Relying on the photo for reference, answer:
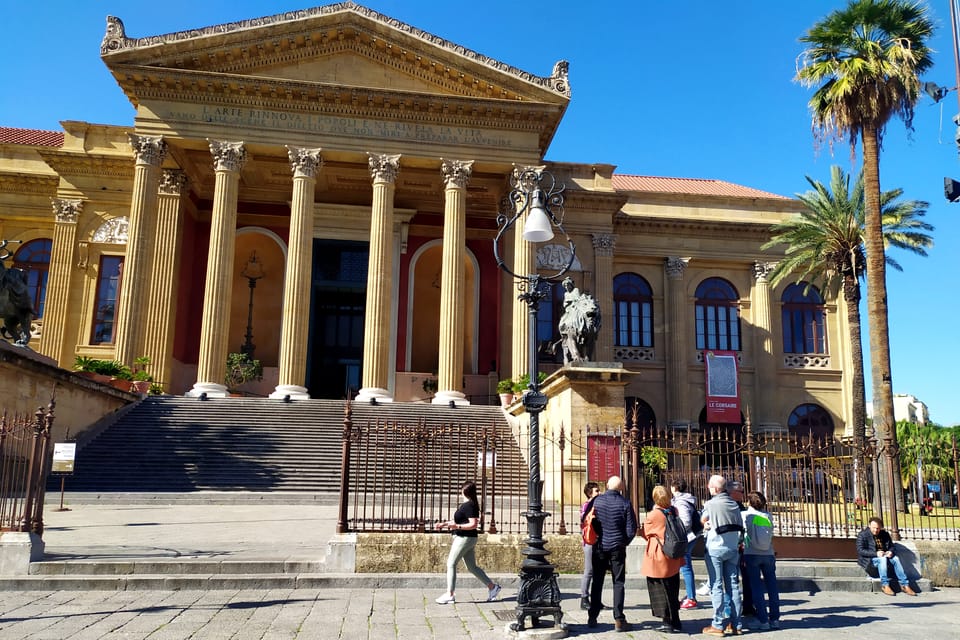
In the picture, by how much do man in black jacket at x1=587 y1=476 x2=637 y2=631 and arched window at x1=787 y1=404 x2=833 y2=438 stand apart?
2743 centimetres

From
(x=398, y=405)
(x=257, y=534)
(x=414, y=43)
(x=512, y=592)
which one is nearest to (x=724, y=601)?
(x=512, y=592)

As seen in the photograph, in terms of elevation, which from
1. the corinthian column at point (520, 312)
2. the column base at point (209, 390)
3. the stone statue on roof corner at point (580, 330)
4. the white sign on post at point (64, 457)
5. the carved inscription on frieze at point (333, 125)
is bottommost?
the white sign on post at point (64, 457)

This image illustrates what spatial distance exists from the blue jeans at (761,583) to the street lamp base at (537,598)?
2102 millimetres

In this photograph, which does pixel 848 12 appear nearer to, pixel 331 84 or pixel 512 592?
pixel 331 84

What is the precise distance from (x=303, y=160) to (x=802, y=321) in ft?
73.0

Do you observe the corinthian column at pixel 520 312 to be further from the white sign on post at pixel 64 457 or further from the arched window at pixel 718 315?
the white sign on post at pixel 64 457

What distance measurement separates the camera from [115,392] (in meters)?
21.3

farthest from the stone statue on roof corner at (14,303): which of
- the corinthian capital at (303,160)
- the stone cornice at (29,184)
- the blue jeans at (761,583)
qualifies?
the blue jeans at (761,583)

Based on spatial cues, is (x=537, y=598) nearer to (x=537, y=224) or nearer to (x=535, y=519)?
(x=535, y=519)

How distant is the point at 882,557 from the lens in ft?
33.8

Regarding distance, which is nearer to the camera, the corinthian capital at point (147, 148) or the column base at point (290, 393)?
the column base at point (290, 393)

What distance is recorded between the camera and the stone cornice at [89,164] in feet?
93.6

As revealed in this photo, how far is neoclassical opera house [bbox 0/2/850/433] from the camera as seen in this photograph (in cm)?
2559

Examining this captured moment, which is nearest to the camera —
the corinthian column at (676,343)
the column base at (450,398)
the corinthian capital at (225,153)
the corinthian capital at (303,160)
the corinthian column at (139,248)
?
the corinthian column at (139,248)
